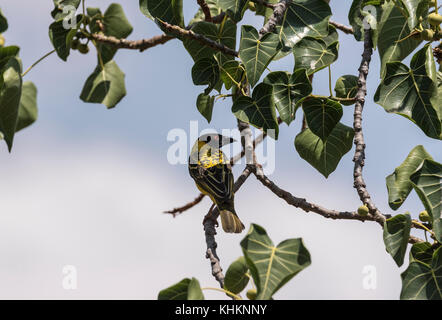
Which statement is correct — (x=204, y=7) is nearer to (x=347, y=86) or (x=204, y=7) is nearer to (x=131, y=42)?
(x=131, y=42)

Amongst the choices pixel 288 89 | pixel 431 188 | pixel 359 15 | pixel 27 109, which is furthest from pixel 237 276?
pixel 27 109

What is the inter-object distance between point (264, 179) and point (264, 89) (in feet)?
2.02

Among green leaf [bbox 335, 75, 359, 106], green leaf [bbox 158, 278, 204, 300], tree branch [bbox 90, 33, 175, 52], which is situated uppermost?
tree branch [bbox 90, 33, 175, 52]

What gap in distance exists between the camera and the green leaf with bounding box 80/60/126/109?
4.68 m

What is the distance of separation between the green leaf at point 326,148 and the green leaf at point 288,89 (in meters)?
0.48

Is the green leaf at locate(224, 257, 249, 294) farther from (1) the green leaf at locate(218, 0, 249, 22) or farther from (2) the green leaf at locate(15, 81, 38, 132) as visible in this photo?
(2) the green leaf at locate(15, 81, 38, 132)

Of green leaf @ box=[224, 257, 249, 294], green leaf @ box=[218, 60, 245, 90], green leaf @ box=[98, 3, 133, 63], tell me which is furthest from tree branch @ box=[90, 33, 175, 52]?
green leaf @ box=[224, 257, 249, 294]

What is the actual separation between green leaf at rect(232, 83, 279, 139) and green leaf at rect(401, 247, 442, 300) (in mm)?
941

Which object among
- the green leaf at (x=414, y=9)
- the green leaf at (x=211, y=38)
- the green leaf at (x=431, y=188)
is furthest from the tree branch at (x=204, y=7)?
the green leaf at (x=431, y=188)

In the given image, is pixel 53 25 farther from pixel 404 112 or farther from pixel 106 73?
pixel 404 112

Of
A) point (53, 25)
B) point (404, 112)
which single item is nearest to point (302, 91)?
point (404, 112)

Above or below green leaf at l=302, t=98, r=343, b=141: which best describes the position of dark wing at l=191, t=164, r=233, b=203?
below

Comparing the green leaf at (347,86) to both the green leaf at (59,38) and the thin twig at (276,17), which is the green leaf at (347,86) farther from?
the green leaf at (59,38)

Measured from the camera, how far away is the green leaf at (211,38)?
12.7 ft
